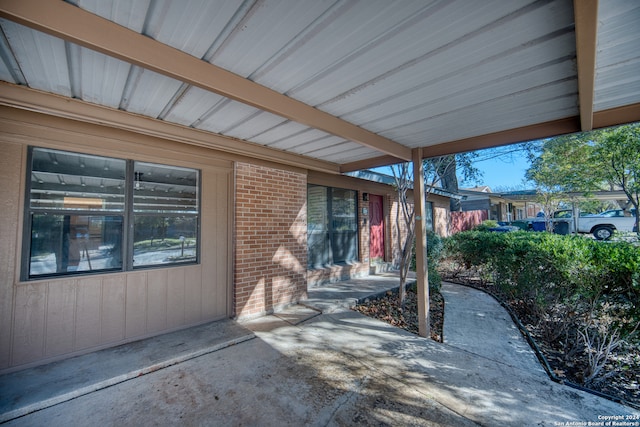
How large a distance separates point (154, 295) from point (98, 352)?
29.8 inches

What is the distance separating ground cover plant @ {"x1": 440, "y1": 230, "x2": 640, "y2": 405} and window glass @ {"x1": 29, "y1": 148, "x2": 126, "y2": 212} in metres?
5.47

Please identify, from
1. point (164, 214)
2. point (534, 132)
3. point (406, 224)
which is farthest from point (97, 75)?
point (534, 132)

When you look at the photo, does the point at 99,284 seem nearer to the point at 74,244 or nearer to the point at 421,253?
the point at 74,244

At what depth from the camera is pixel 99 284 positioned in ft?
9.95

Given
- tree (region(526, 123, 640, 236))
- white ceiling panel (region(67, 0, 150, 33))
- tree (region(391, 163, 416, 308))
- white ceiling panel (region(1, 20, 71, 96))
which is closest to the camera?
white ceiling panel (region(67, 0, 150, 33))

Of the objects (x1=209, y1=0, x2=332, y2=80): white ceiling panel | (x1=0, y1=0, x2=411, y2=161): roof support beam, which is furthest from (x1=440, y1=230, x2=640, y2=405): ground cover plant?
(x1=209, y1=0, x2=332, y2=80): white ceiling panel

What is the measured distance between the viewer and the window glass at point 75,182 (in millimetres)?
2758

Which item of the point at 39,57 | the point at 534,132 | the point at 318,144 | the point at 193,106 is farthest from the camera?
the point at 318,144

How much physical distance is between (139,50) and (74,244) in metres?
2.45

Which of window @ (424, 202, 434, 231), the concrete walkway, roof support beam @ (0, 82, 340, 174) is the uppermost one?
roof support beam @ (0, 82, 340, 174)

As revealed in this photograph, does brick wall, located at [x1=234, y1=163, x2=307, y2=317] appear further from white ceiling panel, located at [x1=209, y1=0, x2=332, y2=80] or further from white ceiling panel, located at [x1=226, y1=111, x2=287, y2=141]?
white ceiling panel, located at [x1=209, y1=0, x2=332, y2=80]

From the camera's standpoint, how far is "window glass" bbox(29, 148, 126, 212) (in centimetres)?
276

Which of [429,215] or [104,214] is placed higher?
[429,215]

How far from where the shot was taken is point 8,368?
8.30 feet
